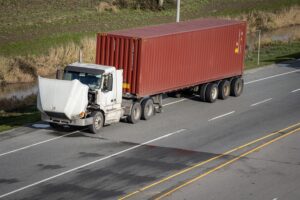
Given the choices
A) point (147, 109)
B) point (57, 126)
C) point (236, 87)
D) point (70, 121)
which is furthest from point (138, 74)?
point (236, 87)

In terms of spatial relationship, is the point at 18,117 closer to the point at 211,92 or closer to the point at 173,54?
the point at 173,54

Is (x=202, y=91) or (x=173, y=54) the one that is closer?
(x=173, y=54)

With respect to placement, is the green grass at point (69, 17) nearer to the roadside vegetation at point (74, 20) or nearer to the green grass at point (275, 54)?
the roadside vegetation at point (74, 20)

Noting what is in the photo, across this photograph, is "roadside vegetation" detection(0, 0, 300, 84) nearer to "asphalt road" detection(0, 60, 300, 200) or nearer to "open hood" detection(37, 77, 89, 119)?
"asphalt road" detection(0, 60, 300, 200)

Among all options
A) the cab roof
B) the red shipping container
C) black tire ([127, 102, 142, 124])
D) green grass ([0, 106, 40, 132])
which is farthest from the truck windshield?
green grass ([0, 106, 40, 132])

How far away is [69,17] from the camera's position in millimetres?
60812

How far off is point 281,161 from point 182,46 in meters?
8.48

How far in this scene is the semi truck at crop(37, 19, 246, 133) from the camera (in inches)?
1097

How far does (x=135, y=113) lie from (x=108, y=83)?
6.79 feet

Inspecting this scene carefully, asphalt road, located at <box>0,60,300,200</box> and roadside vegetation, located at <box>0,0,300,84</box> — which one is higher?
roadside vegetation, located at <box>0,0,300,84</box>

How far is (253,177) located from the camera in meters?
23.5

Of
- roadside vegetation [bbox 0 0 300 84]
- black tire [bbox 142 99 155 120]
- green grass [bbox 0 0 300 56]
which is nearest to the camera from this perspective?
black tire [bbox 142 99 155 120]

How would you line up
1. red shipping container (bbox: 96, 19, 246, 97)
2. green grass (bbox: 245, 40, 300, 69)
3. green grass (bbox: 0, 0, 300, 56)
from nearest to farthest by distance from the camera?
red shipping container (bbox: 96, 19, 246, 97)
green grass (bbox: 245, 40, 300, 69)
green grass (bbox: 0, 0, 300, 56)

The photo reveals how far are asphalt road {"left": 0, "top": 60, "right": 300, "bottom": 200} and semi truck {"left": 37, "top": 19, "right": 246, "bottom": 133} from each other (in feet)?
2.58
